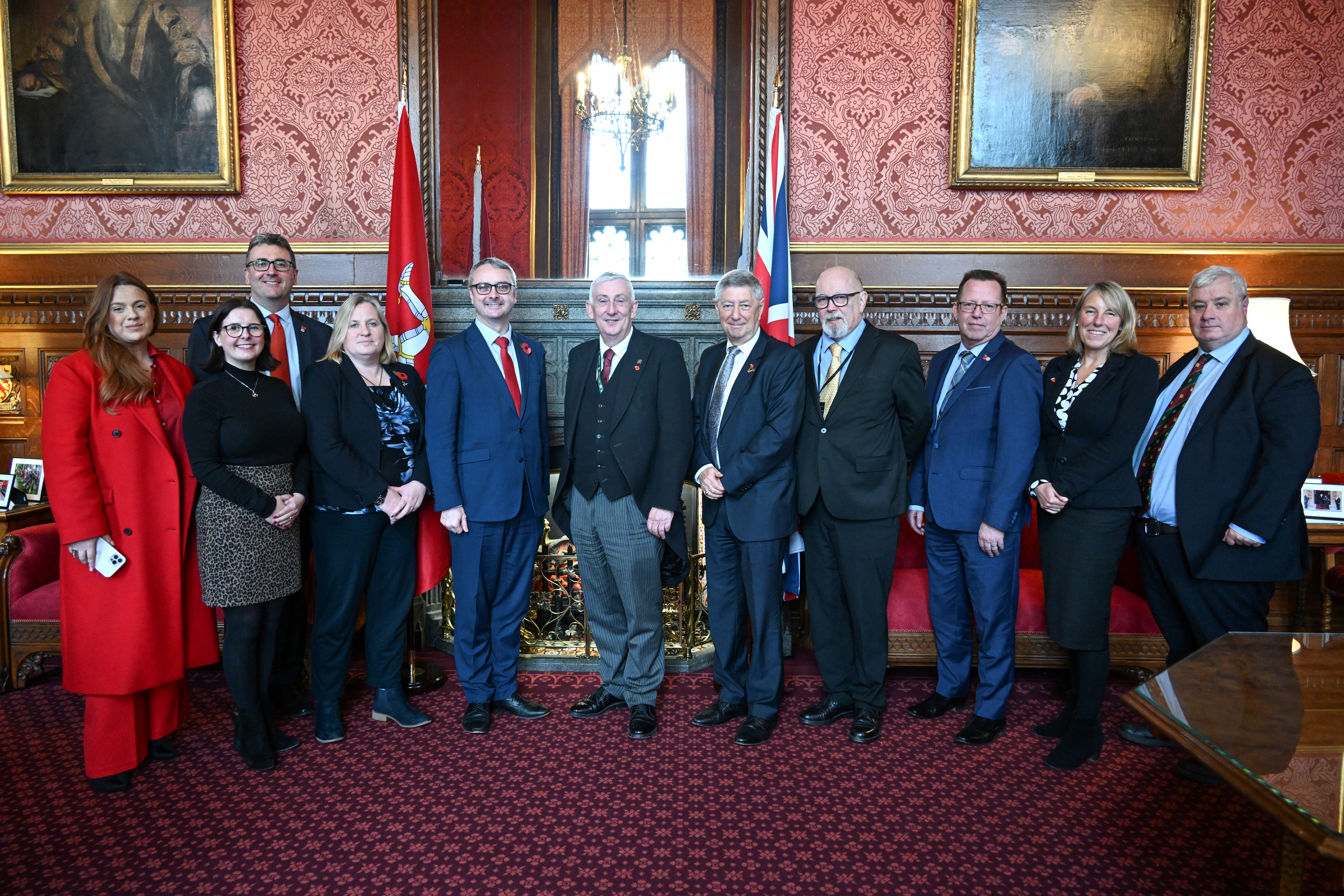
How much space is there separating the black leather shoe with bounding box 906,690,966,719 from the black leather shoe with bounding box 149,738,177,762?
2.86m

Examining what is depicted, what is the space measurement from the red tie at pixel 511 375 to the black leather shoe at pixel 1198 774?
2723mm

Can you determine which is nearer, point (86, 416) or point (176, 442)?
point (86, 416)

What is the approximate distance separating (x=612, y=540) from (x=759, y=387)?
84cm

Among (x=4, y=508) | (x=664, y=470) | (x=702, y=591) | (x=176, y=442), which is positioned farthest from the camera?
(x=702, y=591)

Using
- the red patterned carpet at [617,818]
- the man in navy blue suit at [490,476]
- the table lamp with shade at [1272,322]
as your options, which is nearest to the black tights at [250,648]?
the red patterned carpet at [617,818]

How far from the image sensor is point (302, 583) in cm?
302

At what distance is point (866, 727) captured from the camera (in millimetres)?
3006

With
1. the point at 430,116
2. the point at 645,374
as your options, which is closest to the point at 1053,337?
the point at 645,374

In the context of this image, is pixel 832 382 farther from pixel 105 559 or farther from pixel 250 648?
pixel 105 559

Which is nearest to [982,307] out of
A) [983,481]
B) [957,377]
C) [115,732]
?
[957,377]

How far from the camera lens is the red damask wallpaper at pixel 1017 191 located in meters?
4.19

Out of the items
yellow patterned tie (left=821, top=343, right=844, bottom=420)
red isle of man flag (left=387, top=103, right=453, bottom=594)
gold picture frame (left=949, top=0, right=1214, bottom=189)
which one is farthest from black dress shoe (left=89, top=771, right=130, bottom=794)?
gold picture frame (left=949, top=0, right=1214, bottom=189)

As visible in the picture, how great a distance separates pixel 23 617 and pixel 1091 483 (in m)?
4.45

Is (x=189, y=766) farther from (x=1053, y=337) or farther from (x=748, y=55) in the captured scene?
(x=748, y=55)
